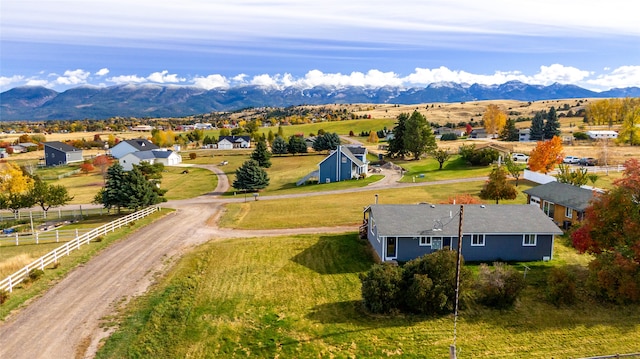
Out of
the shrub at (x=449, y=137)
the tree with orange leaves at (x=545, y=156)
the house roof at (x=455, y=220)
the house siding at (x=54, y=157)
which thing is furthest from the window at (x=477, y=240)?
the shrub at (x=449, y=137)

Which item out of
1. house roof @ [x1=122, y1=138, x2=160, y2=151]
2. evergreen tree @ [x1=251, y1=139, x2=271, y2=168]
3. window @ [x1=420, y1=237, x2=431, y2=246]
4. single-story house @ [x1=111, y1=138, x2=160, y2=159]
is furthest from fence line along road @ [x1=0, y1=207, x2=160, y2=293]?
single-story house @ [x1=111, y1=138, x2=160, y2=159]

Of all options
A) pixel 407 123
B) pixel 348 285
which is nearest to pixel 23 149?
pixel 407 123

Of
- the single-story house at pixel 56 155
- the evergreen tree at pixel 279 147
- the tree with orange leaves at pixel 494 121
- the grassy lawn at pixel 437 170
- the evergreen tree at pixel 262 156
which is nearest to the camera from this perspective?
the grassy lawn at pixel 437 170

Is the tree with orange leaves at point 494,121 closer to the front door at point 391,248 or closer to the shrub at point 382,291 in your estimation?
the front door at point 391,248

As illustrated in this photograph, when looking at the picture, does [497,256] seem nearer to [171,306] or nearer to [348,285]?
[348,285]

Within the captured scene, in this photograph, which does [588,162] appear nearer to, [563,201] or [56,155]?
[563,201]

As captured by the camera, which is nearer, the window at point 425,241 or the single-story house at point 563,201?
the window at point 425,241

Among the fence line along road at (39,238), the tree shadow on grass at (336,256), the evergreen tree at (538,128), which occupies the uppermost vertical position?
the evergreen tree at (538,128)

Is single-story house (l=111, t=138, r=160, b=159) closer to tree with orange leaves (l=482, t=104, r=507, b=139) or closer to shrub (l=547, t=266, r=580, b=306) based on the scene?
shrub (l=547, t=266, r=580, b=306)
